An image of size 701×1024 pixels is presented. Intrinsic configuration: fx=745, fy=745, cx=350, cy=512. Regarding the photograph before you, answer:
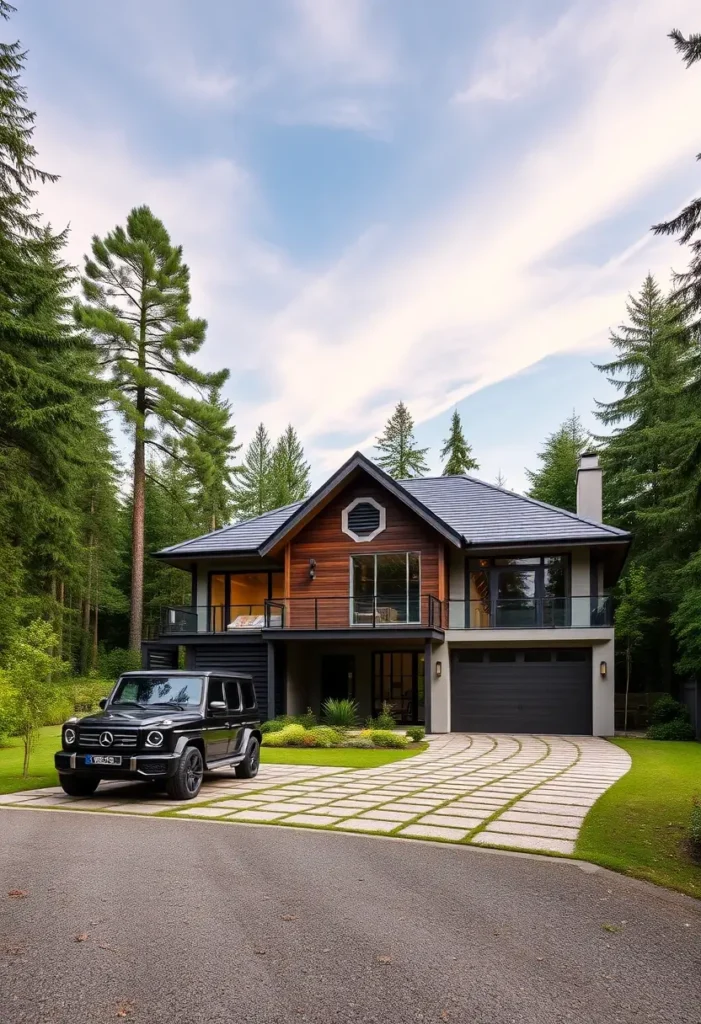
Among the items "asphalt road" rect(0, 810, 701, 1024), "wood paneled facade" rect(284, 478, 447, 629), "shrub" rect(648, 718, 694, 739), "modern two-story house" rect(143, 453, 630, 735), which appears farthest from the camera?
"wood paneled facade" rect(284, 478, 447, 629)

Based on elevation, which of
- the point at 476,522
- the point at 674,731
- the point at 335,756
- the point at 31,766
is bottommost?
the point at 674,731

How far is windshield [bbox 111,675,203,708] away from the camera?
10.5m

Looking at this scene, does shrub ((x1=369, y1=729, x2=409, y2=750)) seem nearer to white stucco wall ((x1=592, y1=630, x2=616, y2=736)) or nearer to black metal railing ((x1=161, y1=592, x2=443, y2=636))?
black metal railing ((x1=161, y1=592, x2=443, y2=636))

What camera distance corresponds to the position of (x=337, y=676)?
23453mm

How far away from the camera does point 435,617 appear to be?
20.7 m

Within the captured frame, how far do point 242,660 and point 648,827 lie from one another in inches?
619

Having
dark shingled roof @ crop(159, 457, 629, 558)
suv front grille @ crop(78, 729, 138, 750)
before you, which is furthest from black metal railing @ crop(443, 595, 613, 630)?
suv front grille @ crop(78, 729, 138, 750)

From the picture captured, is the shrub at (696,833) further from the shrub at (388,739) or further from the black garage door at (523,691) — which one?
the black garage door at (523,691)

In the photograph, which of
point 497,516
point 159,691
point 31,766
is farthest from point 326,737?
point 497,516

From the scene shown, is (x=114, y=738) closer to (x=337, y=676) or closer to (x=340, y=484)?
(x=340, y=484)

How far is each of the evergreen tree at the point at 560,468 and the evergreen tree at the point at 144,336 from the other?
17425 millimetres

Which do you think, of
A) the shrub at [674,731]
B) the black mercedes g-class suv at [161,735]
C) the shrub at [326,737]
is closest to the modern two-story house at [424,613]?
the shrub at [674,731]

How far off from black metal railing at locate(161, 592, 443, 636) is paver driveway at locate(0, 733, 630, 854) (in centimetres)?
678

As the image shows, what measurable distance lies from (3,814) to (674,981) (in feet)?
24.5
